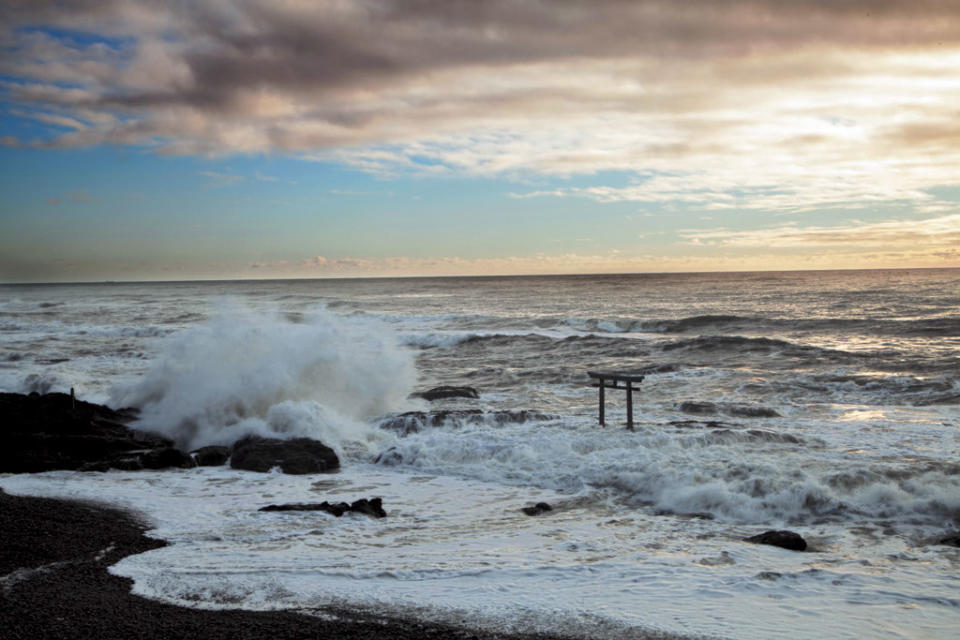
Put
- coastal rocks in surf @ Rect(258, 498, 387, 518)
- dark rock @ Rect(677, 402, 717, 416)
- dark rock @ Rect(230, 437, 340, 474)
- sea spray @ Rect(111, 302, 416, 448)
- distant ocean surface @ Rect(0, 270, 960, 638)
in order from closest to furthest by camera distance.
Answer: distant ocean surface @ Rect(0, 270, 960, 638) < coastal rocks in surf @ Rect(258, 498, 387, 518) < dark rock @ Rect(230, 437, 340, 474) < sea spray @ Rect(111, 302, 416, 448) < dark rock @ Rect(677, 402, 717, 416)

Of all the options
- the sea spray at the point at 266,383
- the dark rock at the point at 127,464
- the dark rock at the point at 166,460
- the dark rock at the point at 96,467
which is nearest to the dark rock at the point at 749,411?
the sea spray at the point at 266,383

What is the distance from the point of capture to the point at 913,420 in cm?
1323

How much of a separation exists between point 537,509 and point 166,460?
20.8ft

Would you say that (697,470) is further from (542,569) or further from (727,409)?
(727,409)

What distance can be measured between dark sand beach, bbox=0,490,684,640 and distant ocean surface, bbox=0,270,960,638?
258mm

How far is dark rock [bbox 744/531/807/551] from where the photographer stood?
23.4 ft

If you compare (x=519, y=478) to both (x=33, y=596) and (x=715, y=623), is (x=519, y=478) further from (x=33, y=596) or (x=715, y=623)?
(x=33, y=596)

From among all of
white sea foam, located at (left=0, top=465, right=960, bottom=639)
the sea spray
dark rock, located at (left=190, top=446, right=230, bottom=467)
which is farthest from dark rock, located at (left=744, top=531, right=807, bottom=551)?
dark rock, located at (left=190, top=446, right=230, bottom=467)

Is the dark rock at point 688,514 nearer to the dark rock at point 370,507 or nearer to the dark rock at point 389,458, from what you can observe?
the dark rock at point 370,507

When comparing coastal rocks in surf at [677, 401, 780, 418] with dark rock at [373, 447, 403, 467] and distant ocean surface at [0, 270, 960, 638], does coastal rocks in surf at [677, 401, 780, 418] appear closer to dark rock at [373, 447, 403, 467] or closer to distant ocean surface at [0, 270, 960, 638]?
distant ocean surface at [0, 270, 960, 638]

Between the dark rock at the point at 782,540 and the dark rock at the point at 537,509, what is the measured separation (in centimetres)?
242

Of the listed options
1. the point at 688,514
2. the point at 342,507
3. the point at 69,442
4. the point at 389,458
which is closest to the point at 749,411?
the point at 688,514

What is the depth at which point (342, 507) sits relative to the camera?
841 centimetres

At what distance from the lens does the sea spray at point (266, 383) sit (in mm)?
13094
